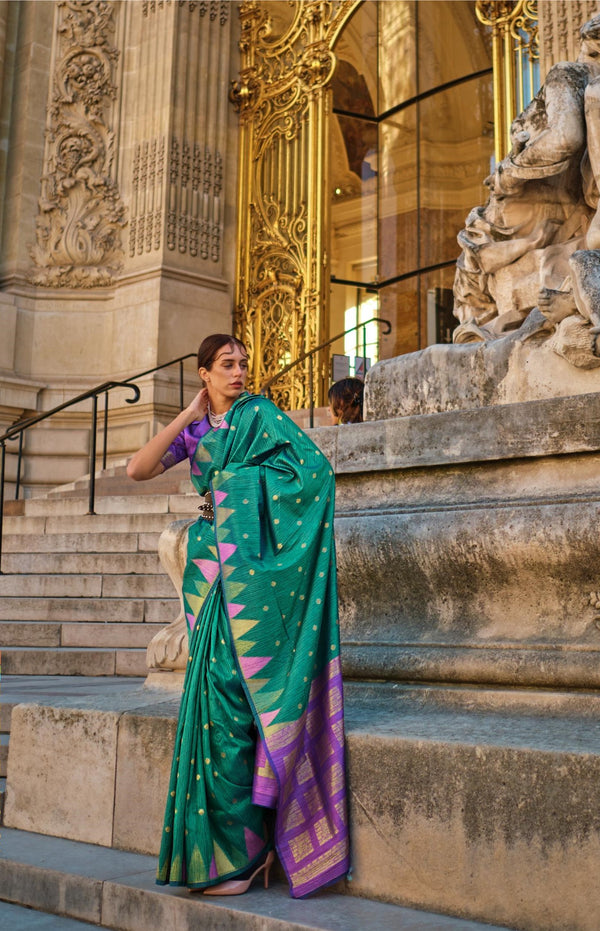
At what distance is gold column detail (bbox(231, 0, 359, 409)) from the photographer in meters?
12.7

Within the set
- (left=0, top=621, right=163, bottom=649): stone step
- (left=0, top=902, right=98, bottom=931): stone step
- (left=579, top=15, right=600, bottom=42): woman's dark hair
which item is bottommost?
(left=0, top=902, right=98, bottom=931): stone step

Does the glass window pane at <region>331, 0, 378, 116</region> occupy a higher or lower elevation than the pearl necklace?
higher

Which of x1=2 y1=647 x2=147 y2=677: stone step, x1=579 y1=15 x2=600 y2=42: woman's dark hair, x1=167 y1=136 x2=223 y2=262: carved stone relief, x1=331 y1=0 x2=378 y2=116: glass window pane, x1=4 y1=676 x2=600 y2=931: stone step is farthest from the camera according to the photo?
x1=331 y1=0 x2=378 y2=116: glass window pane

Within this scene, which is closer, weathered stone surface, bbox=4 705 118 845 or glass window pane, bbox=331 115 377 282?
weathered stone surface, bbox=4 705 118 845

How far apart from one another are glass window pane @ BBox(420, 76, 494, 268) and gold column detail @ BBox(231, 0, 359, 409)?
1256 millimetres

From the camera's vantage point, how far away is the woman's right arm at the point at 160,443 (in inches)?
115

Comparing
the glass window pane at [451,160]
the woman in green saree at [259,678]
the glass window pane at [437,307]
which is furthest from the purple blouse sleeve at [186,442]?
the glass window pane at [451,160]

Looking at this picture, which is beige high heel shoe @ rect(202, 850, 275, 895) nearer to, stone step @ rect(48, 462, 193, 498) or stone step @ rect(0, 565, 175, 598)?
stone step @ rect(0, 565, 175, 598)

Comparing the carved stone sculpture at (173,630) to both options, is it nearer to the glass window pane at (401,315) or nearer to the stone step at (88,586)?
the stone step at (88,586)

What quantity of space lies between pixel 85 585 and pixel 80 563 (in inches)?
17.5

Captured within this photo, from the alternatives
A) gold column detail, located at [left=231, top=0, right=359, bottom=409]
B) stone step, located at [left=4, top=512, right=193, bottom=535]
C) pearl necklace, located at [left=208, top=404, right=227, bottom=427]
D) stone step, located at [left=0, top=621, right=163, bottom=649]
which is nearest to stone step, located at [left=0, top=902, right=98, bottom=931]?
pearl necklace, located at [left=208, top=404, right=227, bottom=427]

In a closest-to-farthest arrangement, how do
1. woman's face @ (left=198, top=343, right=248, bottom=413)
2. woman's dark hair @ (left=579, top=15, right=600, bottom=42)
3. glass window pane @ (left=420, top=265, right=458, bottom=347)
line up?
woman's face @ (left=198, top=343, right=248, bottom=413)
woman's dark hair @ (left=579, top=15, right=600, bottom=42)
glass window pane @ (left=420, top=265, right=458, bottom=347)

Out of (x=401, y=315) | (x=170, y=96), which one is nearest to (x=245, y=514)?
(x=401, y=315)

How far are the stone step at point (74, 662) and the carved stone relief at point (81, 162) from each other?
810 centimetres
